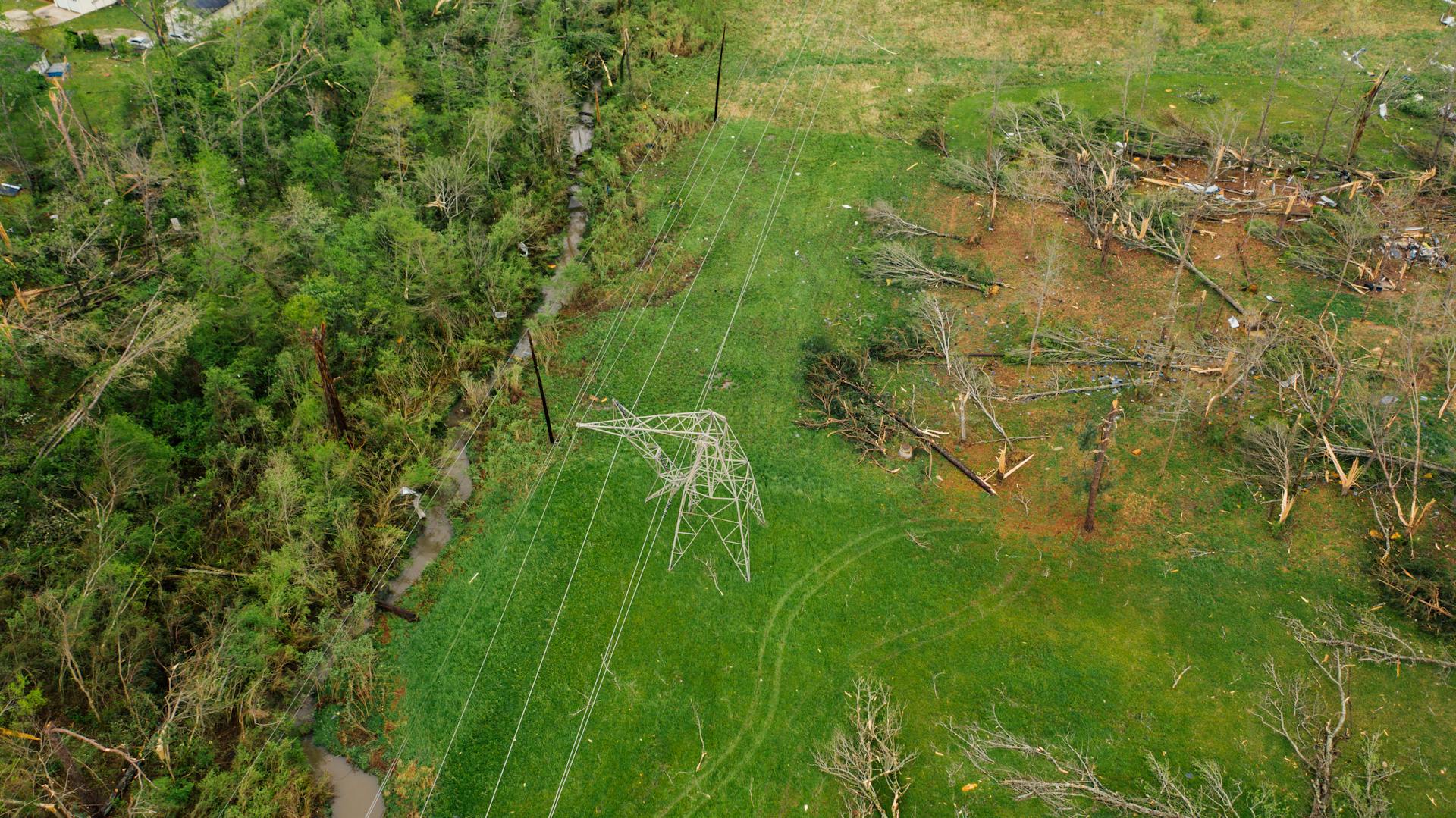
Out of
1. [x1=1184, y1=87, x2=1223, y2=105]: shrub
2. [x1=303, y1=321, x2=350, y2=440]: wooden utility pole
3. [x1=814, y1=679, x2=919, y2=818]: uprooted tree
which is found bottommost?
[x1=814, y1=679, x2=919, y2=818]: uprooted tree

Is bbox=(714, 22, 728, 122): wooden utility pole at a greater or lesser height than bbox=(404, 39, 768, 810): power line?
greater

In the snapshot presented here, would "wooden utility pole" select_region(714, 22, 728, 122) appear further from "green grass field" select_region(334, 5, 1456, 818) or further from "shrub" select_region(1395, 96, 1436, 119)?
"shrub" select_region(1395, 96, 1436, 119)

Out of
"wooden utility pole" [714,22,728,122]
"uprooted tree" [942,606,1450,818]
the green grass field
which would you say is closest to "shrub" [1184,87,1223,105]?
the green grass field

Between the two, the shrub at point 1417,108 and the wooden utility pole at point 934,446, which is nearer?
the wooden utility pole at point 934,446

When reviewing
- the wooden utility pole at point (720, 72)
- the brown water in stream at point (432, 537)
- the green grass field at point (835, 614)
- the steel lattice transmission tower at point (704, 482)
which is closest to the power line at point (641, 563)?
the green grass field at point (835, 614)

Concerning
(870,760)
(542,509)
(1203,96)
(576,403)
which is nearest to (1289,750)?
(870,760)

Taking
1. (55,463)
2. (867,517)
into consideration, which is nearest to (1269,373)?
(867,517)

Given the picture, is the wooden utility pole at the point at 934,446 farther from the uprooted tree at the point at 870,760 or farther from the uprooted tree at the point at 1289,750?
the uprooted tree at the point at 870,760
